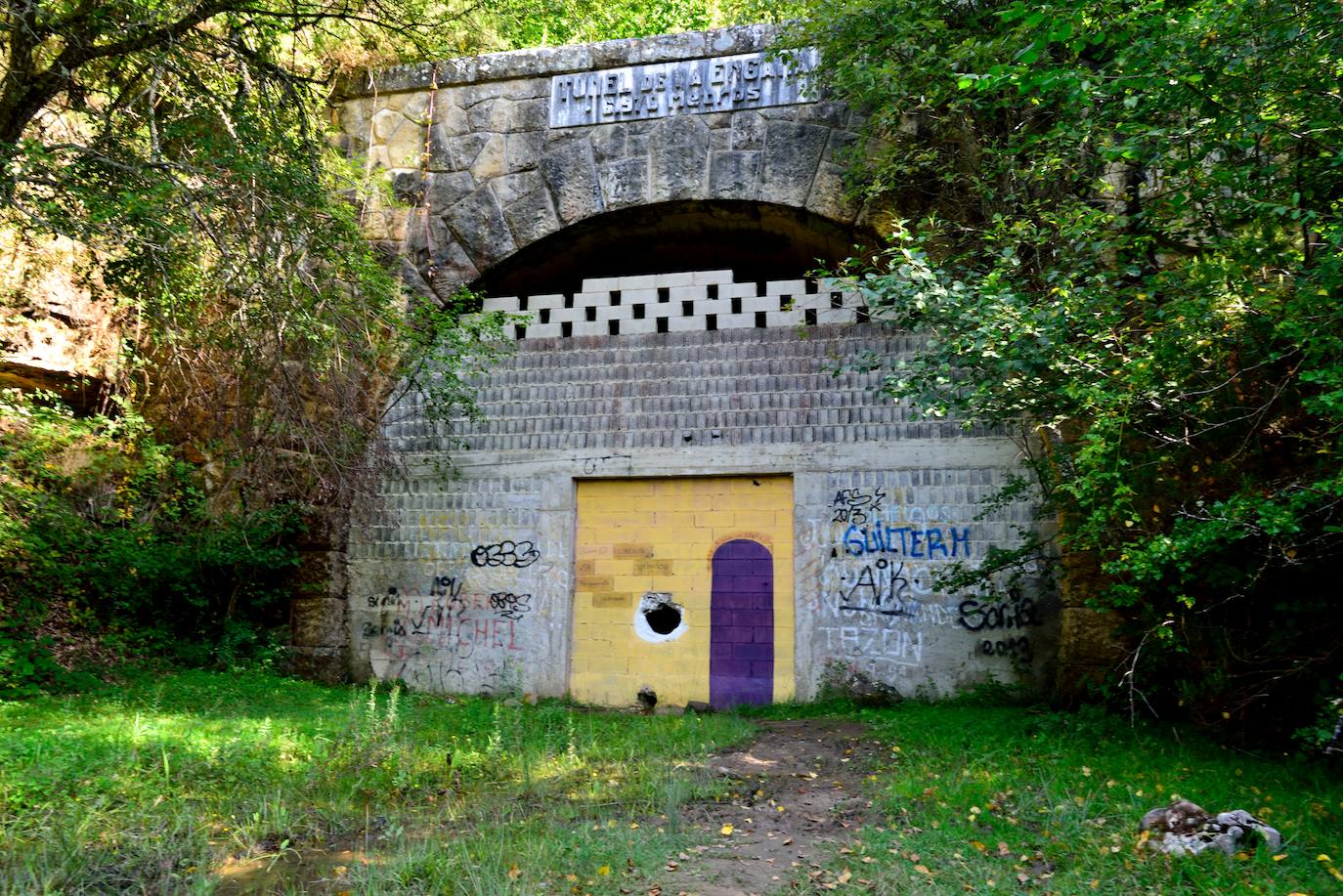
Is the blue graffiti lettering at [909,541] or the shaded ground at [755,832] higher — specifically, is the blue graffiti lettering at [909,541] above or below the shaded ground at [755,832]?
above

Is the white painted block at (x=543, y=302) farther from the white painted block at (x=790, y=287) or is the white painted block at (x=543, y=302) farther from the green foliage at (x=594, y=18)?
the green foliage at (x=594, y=18)

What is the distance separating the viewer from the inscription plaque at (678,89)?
1020 centimetres

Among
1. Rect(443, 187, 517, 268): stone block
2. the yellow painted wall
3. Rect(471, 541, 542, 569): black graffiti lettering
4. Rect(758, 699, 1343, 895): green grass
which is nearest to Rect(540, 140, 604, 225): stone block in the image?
Rect(443, 187, 517, 268): stone block

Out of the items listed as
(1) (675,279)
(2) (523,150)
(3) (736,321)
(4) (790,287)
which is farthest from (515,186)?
(4) (790,287)

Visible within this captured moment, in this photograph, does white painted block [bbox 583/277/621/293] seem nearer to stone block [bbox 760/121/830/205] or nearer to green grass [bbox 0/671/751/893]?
stone block [bbox 760/121/830/205]

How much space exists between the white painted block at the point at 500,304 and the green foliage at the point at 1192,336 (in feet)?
14.9

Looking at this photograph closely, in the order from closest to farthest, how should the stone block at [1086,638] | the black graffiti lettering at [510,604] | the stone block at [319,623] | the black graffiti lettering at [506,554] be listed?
the stone block at [1086,638] < the black graffiti lettering at [510,604] < the black graffiti lettering at [506,554] < the stone block at [319,623]

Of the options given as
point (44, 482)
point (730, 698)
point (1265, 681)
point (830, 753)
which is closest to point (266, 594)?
point (44, 482)

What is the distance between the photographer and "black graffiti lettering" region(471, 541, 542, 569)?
32.1ft

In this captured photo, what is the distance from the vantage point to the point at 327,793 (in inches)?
223

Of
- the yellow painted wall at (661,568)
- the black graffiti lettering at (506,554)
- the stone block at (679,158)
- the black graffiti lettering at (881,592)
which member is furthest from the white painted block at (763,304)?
the black graffiti lettering at (506,554)

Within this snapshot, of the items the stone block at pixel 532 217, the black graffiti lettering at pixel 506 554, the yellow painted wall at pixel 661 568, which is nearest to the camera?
the yellow painted wall at pixel 661 568

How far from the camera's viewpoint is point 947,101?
9281 mm

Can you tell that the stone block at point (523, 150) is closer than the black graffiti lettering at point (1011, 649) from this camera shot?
No
